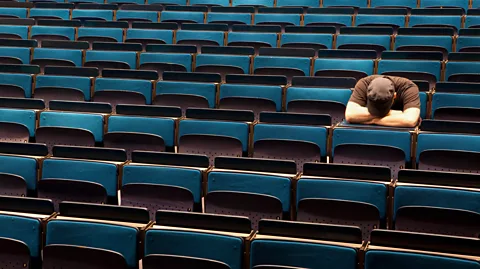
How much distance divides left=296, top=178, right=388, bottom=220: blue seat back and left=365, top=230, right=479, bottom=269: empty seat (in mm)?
137

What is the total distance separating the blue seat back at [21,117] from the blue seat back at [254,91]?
0.38 meters

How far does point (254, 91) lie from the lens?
1.34 metres

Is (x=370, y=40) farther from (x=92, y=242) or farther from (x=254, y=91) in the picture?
(x=92, y=242)

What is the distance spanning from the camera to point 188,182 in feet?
3.19

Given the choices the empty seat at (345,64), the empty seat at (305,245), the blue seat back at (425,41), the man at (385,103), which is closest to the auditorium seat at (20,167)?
the empty seat at (305,245)

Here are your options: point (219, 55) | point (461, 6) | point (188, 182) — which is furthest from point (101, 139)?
point (461, 6)

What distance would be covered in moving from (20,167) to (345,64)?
2.48ft

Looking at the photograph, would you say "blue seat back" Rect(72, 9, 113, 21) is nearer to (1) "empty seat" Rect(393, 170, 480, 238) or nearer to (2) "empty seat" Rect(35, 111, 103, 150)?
(2) "empty seat" Rect(35, 111, 103, 150)

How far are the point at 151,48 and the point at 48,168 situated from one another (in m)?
0.69

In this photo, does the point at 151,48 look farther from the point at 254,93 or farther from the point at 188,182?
the point at 188,182

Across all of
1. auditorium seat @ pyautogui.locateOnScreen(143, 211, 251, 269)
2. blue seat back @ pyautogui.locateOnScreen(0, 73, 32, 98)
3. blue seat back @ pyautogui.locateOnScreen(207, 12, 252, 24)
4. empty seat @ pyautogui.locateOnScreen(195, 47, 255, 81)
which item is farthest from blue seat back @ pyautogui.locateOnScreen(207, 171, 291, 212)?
blue seat back @ pyautogui.locateOnScreen(207, 12, 252, 24)

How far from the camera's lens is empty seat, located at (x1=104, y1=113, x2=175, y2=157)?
1.16 m

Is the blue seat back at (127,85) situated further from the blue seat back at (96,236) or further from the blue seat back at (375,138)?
the blue seat back at (96,236)

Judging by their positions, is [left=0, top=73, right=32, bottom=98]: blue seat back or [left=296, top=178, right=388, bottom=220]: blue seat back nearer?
[left=296, top=178, right=388, bottom=220]: blue seat back
